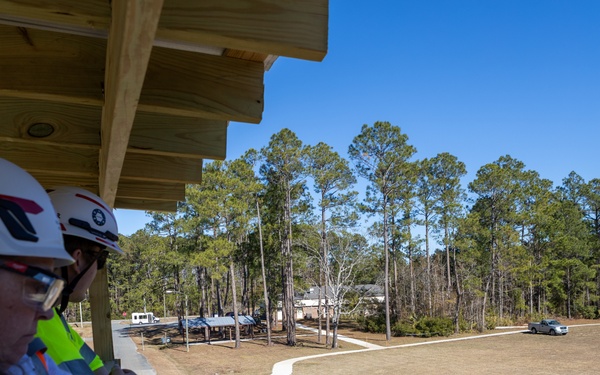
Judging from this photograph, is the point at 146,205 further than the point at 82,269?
Yes

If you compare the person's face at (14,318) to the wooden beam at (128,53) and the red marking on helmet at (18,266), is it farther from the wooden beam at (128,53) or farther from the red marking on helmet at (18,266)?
the wooden beam at (128,53)

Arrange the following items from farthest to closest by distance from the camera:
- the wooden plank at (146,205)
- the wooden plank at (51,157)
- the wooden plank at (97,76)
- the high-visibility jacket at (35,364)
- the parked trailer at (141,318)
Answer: the parked trailer at (141,318) → the wooden plank at (146,205) → the wooden plank at (51,157) → the wooden plank at (97,76) → the high-visibility jacket at (35,364)

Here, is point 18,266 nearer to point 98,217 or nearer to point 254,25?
point 254,25

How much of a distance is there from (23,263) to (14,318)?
0.10 meters

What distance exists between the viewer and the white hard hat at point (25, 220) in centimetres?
82

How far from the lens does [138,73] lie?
1.11m

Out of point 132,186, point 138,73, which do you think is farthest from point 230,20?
point 132,186

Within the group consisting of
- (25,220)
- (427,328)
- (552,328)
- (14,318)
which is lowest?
(427,328)

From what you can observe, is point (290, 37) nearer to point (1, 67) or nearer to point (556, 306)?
point (1, 67)

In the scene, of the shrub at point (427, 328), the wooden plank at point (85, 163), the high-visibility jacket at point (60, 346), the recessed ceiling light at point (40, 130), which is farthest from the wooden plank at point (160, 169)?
the shrub at point (427, 328)

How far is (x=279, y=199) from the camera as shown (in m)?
31.3

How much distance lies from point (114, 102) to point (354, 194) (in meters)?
29.1

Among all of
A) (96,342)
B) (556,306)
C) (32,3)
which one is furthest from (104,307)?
(556,306)

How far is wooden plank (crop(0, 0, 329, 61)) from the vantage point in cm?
113
